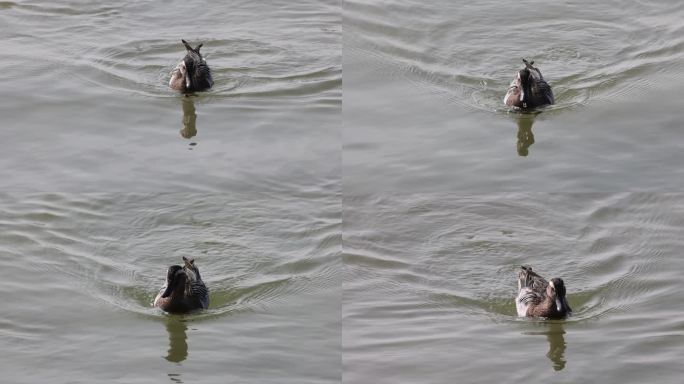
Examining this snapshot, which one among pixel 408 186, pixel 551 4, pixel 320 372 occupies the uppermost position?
pixel 551 4

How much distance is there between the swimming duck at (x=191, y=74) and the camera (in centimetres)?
1781

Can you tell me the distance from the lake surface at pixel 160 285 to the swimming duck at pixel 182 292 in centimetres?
10

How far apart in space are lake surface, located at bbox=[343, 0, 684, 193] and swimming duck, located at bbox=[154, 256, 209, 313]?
7.80 ft

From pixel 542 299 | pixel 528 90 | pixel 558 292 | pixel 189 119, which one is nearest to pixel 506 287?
pixel 542 299

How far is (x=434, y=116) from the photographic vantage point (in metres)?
17.4

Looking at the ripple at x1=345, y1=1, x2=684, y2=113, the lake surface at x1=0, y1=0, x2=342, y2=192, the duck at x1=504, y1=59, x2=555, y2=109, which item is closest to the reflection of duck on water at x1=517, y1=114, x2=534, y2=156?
the duck at x1=504, y1=59, x2=555, y2=109

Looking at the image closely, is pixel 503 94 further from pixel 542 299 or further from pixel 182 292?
pixel 182 292

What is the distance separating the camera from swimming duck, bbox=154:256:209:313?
14086 millimetres

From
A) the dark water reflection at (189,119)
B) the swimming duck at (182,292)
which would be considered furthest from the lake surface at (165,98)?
the swimming duck at (182,292)

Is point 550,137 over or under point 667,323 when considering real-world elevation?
over

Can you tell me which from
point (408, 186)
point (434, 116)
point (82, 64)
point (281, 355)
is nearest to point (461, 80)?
point (434, 116)

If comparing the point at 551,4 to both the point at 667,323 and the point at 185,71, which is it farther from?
the point at 667,323

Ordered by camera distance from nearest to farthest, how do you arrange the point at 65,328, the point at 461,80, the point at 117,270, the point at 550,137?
1. the point at 65,328
2. the point at 117,270
3. the point at 550,137
4. the point at 461,80

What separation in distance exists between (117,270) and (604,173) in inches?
209
